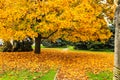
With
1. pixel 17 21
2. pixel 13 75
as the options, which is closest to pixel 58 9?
pixel 17 21

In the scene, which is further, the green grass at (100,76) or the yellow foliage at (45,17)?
the yellow foliage at (45,17)

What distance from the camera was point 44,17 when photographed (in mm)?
23109

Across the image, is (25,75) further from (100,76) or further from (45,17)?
(45,17)

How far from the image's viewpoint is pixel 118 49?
297 inches

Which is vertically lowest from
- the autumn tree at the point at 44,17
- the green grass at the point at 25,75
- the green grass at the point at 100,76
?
the green grass at the point at 100,76

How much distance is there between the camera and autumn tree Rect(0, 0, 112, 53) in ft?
72.7

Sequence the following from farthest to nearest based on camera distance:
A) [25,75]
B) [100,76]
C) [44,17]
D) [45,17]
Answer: [44,17] → [45,17] → [100,76] → [25,75]

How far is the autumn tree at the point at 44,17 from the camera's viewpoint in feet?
72.7

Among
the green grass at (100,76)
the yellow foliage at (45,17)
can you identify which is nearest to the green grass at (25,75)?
the green grass at (100,76)

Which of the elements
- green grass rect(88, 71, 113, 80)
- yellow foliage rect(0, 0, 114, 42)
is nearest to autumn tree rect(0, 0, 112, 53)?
yellow foliage rect(0, 0, 114, 42)

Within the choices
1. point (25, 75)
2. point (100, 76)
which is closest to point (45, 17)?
point (25, 75)

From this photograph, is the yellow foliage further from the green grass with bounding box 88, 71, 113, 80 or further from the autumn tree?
the green grass with bounding box 88, 71, 113, 80

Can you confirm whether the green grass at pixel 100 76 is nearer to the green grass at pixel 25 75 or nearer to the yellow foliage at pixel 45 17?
the green grass at pixel 25 75

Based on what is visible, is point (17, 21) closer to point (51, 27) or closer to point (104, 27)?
point (51, 27)
